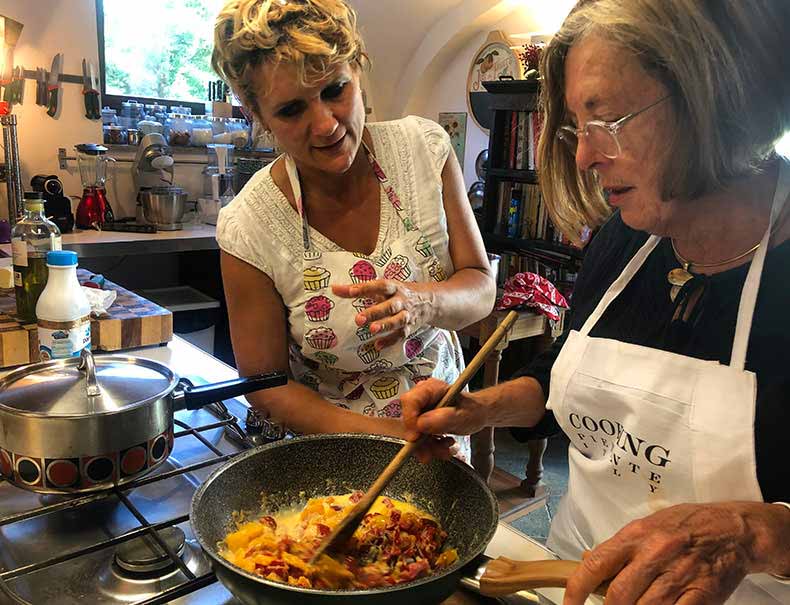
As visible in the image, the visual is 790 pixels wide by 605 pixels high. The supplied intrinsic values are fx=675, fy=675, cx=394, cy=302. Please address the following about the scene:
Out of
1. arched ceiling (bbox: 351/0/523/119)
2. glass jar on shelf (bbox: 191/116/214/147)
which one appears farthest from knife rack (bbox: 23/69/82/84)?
arched ceiling (bbox: 351/0/523/119)

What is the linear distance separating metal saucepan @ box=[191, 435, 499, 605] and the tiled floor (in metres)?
1.86

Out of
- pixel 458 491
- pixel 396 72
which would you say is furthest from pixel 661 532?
pixel 396 72

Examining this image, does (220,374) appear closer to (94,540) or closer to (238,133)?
(94,540)

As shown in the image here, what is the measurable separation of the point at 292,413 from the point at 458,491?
1.37 feet

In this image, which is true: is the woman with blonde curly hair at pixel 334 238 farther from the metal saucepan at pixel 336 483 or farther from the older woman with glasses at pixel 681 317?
the older woman with glasses at pixel 681 317

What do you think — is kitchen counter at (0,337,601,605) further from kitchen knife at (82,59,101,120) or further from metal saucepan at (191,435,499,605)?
kitchen knife at (82,59,101,120)

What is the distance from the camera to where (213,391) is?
95 cm

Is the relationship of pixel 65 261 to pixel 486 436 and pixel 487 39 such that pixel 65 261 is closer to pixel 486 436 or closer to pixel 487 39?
pixel 486 436

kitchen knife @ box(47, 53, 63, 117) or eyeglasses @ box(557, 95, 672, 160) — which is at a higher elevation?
kitchen knife @ box(47, 53, 63, 117)

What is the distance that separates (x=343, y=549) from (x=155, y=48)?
12.5 feet

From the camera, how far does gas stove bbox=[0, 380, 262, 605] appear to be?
0.76m

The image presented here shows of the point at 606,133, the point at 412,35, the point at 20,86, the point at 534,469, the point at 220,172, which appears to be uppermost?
the point at 412,35

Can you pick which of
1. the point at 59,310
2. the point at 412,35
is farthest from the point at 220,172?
the point at 59,310

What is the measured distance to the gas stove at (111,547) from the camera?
76cm
